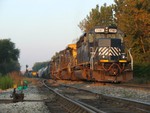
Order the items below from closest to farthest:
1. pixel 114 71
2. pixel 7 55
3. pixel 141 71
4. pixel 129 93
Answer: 1. pixel 129 93
2. pixel 114 71
3. pixel 141 71
4. pixel 7 55

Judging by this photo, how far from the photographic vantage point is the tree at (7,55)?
288 ft

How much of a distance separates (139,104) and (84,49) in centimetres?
1461

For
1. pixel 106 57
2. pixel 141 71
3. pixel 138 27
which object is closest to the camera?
pixel 106 57

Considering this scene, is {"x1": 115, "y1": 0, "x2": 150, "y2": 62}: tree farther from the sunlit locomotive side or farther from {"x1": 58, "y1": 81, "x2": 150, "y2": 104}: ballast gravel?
{"x1": 58, "y1": 81, "x2": 150, "y2": 104}: ballast gravel

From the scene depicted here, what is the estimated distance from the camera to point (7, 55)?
91.6 metres

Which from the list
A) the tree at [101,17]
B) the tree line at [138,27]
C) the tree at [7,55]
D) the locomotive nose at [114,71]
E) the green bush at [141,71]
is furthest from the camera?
the tree at [7,55]

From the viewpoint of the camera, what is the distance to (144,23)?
39188mm

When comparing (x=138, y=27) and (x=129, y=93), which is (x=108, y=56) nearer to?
(x=129, y=93)

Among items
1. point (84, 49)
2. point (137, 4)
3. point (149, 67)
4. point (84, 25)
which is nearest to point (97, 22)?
point (84, 25)

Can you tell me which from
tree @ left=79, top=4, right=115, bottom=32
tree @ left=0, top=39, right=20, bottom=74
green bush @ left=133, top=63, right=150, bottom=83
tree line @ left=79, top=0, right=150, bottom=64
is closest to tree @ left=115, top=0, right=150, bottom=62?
tree line @ left=79, top=0, right=150, bottom=64

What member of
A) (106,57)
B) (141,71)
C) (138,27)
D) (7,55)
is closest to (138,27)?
(138,27)

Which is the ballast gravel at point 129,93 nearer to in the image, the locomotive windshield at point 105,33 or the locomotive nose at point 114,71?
the locomotive nose at point 114,71

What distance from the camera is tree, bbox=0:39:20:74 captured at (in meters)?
87.9

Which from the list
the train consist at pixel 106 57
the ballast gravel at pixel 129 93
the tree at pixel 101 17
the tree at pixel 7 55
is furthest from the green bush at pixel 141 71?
the tree at pixel 7 55
